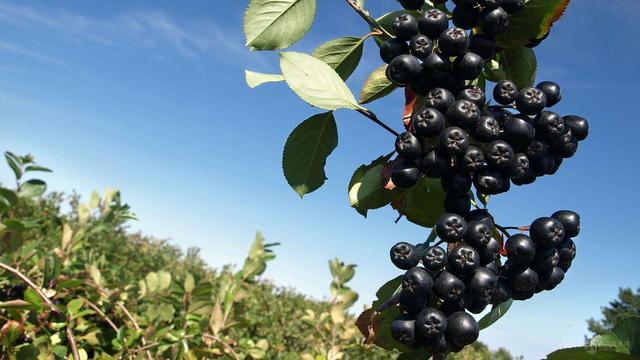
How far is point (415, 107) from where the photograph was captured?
143cm

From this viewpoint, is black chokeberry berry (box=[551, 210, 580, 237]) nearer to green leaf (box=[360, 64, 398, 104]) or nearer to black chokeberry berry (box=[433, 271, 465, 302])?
black chokeberry berry (box=[433, 271, 465, 302])

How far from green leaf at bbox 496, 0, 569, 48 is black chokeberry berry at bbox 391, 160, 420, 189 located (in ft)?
1.43

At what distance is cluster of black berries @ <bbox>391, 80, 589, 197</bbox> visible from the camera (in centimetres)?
127

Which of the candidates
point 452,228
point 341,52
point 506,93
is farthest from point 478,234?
point 341,52

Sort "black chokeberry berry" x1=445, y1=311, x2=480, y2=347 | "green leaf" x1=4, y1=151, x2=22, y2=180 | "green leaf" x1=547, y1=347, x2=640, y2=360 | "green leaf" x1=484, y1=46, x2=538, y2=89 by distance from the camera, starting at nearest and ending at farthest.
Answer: "green leaf" x1=547, y1=347, x2=640, y2=360
"black chokeberry berry" x1=445, y1=311, x2=480, y2=347
"green leaf" x1=484, y1=46, x2=538, y2=89
"green leaf" x1=4, y1=151, x2=22, y2=180

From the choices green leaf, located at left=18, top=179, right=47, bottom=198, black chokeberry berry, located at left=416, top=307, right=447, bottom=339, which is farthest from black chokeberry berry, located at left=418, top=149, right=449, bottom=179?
green leaf, located at left=18, top=179, right=47, bottom=198

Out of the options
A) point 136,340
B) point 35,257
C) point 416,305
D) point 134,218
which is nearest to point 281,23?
point 416,305

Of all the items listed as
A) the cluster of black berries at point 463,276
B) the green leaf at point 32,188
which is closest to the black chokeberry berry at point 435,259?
the cluster of black berries at point 463,276

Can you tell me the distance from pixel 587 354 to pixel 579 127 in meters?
0.67

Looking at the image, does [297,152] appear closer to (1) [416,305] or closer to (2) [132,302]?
(1) [416,305]

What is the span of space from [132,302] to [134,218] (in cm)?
74

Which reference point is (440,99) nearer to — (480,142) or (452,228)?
(480,142)

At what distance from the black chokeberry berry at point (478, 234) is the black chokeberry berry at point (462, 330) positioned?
0.16m

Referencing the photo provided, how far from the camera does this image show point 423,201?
1.51 metres
